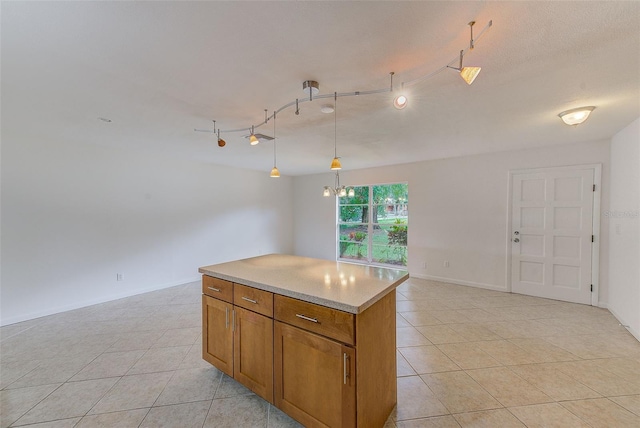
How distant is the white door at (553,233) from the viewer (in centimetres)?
376

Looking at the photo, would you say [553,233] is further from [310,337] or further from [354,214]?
[310,337]

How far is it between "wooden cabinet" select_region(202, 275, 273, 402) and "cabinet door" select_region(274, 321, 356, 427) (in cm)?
11

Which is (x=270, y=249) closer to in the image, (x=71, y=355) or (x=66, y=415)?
(x=71, y=355)

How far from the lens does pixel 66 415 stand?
179 cm

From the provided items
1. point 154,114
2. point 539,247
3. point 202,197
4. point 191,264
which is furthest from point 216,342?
point 539,247

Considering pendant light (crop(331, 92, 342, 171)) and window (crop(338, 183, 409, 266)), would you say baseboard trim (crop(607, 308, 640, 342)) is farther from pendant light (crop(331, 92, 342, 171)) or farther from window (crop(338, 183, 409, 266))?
pendant light (crop(331, 92, 342, 171))

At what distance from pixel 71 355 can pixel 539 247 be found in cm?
618

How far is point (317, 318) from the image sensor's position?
4.91ft

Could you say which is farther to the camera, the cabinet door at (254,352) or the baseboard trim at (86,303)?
the baseboard trim at (86,303)

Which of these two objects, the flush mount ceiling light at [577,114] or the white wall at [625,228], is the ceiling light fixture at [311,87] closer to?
the flush mount ceiling light at [577,114]

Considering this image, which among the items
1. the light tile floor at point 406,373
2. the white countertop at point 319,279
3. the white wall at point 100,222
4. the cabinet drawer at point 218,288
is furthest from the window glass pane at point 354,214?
the cabinet drawer at point 218,288

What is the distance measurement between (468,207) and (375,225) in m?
2.00

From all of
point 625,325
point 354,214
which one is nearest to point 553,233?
point 625,325

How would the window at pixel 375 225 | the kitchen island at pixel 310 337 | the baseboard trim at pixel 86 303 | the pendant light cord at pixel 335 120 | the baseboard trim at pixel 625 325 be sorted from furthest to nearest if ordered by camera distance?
the window at pixel 375 225
the baseboard trim at pixel 86 303
the baseboard trim at pixel 625 325
the pendant light cord at pixel 335 120
the kitchen island at pixel 310 337
